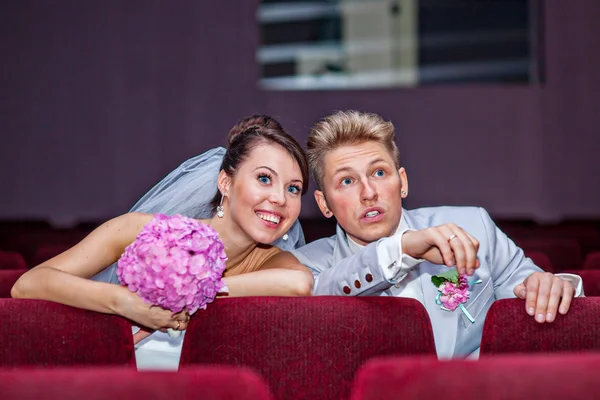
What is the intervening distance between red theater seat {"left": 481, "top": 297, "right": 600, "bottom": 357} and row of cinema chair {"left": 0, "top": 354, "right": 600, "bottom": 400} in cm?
68

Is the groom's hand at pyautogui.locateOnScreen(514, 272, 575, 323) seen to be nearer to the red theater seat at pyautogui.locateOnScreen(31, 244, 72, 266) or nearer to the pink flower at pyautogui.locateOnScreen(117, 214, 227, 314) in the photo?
the pink flower at pyautogui.locateOnScreen(117, 214, 227, 314)

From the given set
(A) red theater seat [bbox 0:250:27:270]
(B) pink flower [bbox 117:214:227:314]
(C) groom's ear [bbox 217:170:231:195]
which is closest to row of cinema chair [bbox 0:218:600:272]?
(A) red theater seat [bbox 0:250:27:270]

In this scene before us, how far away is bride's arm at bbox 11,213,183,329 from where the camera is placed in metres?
1.81

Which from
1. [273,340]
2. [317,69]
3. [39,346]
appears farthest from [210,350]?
[317,69]

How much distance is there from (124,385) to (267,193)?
1568 millimetres

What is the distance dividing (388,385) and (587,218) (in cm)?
694

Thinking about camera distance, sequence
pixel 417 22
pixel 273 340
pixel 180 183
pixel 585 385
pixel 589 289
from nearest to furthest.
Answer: pixel 585 385, pixel 273 340, pixel 589 289, pixel 180 183, pixel 417 22

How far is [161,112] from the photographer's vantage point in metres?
7.59

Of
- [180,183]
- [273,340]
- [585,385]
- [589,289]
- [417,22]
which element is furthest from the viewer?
[417,22]

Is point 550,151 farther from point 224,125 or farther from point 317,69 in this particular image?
point 224,125

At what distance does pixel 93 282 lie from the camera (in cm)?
189

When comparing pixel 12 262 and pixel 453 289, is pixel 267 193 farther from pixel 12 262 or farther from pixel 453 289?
pixel 12 262

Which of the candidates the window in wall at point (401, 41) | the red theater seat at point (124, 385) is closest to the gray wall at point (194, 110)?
the window in wall at point (401, 41)

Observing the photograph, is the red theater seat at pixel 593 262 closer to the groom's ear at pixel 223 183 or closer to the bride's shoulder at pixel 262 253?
the bride's shoulder at pixel 262 253
